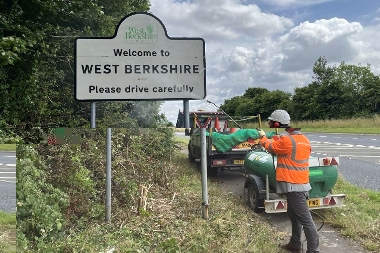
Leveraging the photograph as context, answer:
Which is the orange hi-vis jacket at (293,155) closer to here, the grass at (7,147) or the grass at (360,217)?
the grass at (360,217)

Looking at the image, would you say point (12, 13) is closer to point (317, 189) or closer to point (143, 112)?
point (143, 112)

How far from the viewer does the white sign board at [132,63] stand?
4.36 m

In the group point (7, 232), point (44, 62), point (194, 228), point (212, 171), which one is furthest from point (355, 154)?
point (7, 232)

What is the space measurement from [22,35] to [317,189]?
17.5 ft

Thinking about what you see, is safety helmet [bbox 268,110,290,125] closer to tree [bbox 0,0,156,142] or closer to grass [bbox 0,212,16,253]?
tree [bbox 0,0,156,142]

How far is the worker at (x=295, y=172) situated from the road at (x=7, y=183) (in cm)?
289

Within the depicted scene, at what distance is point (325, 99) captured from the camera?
20.7 feet

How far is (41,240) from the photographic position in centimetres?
401

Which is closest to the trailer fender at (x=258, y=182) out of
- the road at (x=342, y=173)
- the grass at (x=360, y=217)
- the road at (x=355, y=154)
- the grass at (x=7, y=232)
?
the road at (x=342, y=173)

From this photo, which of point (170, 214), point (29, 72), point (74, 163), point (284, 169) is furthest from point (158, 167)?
point (29, 72)

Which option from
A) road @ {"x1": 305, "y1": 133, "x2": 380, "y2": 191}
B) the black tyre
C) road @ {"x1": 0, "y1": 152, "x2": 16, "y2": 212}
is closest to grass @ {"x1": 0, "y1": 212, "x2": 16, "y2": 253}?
road @ {"x1": 0, "y1": 152, "x2": 16, "y2": 212}

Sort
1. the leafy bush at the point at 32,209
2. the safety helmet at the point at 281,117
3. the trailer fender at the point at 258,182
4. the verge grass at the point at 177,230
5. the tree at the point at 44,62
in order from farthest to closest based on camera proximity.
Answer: the tree at the point at 44,62 → the trailer fender at the point at 258,182 → the safety helmet at the point at 281,117 → the verge grass at the point at 177,230 → the leafy bush at the point at 32,209

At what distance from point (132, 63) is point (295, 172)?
2.32m

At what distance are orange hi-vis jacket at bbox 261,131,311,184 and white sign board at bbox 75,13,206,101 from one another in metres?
1.39
